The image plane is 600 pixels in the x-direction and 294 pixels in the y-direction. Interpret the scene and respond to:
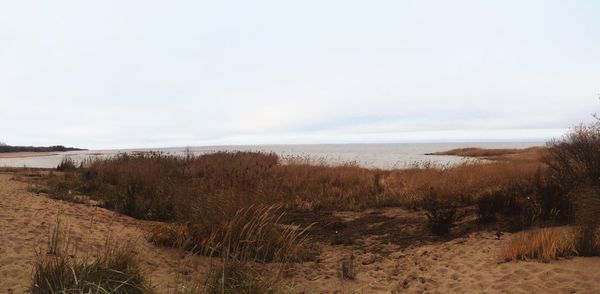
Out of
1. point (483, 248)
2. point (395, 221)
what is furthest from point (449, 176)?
point (483, 248)

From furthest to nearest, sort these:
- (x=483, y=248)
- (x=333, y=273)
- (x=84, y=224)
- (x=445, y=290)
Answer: (x=84, y=224)
(x=483, y=248)
(x=333, y=273)
(x=445, y=290)

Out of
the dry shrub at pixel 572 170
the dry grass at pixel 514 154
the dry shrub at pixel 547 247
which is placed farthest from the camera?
the dry grass at pixel 514 154

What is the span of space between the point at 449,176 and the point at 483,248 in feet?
23.9

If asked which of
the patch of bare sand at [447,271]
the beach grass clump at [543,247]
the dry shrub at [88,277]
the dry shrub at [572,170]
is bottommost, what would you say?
the patch of bare sand at [447,271]

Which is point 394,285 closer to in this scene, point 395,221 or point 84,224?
point 395,221

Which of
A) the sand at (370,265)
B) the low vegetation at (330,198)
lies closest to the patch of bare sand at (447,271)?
the sand at (370,265)

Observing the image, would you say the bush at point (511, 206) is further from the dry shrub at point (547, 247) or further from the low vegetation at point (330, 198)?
the dry shrub at point (547, 247)

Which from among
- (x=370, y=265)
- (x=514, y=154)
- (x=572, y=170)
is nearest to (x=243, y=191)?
(x=370, y=265)

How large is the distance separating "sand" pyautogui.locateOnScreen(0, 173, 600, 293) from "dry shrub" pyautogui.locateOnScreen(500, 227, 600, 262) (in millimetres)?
234

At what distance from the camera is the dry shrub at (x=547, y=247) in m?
6.66

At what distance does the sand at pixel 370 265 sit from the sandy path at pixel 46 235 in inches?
0.5

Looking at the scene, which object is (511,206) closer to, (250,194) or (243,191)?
(250,194)

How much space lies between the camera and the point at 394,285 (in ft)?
21.5

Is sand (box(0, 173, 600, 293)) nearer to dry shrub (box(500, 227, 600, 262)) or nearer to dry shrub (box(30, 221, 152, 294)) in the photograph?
dry shrub (box(500, 227, 600, 262))
